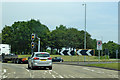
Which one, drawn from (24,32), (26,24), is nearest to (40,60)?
(24,32)

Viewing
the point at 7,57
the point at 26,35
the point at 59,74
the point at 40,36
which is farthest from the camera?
the point at 40,36

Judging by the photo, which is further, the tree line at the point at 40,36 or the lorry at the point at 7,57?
the tree line at the point at 40,36

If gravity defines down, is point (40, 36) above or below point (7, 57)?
above

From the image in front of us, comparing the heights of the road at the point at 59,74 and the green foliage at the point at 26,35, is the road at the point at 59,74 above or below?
below

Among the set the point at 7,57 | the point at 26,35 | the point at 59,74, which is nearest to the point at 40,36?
the point at 26,35

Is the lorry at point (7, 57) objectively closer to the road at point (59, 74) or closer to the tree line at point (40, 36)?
the road at point (59, 74)

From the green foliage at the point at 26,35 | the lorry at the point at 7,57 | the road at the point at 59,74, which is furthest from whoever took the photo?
the green foliage at the point at 26,35

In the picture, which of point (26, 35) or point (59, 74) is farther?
point (26, 35)

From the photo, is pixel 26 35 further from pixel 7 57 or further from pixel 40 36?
pixel 7 57

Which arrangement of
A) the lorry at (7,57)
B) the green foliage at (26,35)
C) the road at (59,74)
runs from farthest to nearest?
the green foliage at (26,35), the lorry at (7,57), the road at (59,74)

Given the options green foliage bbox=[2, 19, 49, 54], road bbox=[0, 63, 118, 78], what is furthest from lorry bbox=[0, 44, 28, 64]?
green foliage bbox=[2, 19, 49, 54]

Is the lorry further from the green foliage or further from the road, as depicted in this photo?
the green foliage

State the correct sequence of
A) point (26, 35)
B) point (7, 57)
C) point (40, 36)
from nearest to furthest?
point (7, 57) → point (26, 35) → point (40, 36)

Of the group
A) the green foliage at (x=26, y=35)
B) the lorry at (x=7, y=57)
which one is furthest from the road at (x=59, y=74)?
the green foliage at (x=26, y=35)
